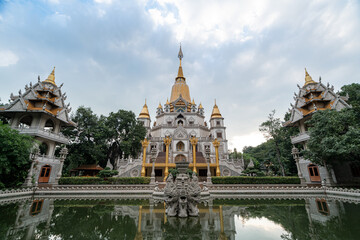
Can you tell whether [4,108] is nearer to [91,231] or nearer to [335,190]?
[91,231]

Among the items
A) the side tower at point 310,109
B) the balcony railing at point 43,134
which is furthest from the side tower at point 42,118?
the side tower at point 310,109

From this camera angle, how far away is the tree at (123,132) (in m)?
31.5

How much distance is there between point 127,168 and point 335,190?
76.4ft

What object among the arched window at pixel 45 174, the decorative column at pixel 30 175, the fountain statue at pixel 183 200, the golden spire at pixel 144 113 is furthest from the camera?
the golden spire at pixel 144 113

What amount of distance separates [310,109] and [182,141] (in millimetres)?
20327

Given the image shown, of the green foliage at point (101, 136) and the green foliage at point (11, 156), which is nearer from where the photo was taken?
the green foliage at point (11, 156)

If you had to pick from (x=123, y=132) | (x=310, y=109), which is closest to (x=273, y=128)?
(x=310, y=109)

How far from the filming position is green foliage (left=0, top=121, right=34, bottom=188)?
1412cm

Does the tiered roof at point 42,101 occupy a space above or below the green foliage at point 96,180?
above

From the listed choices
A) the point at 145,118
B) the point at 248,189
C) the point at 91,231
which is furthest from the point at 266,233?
the point at 145,118

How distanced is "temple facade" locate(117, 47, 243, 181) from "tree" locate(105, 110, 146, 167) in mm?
2305

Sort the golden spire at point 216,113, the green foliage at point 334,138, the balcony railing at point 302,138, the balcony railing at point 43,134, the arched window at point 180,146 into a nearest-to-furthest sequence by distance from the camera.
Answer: the green foliage at point 334,138 < the balcony railing at point 43,134 < the balcony railing at point 302,138 < the arched window at point 180,146 < the golden spire at point 216,113

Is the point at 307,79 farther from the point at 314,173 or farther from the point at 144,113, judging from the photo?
the point at 144,113

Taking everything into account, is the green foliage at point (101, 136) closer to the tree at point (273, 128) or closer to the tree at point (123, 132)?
the tree at point (123, 132)
